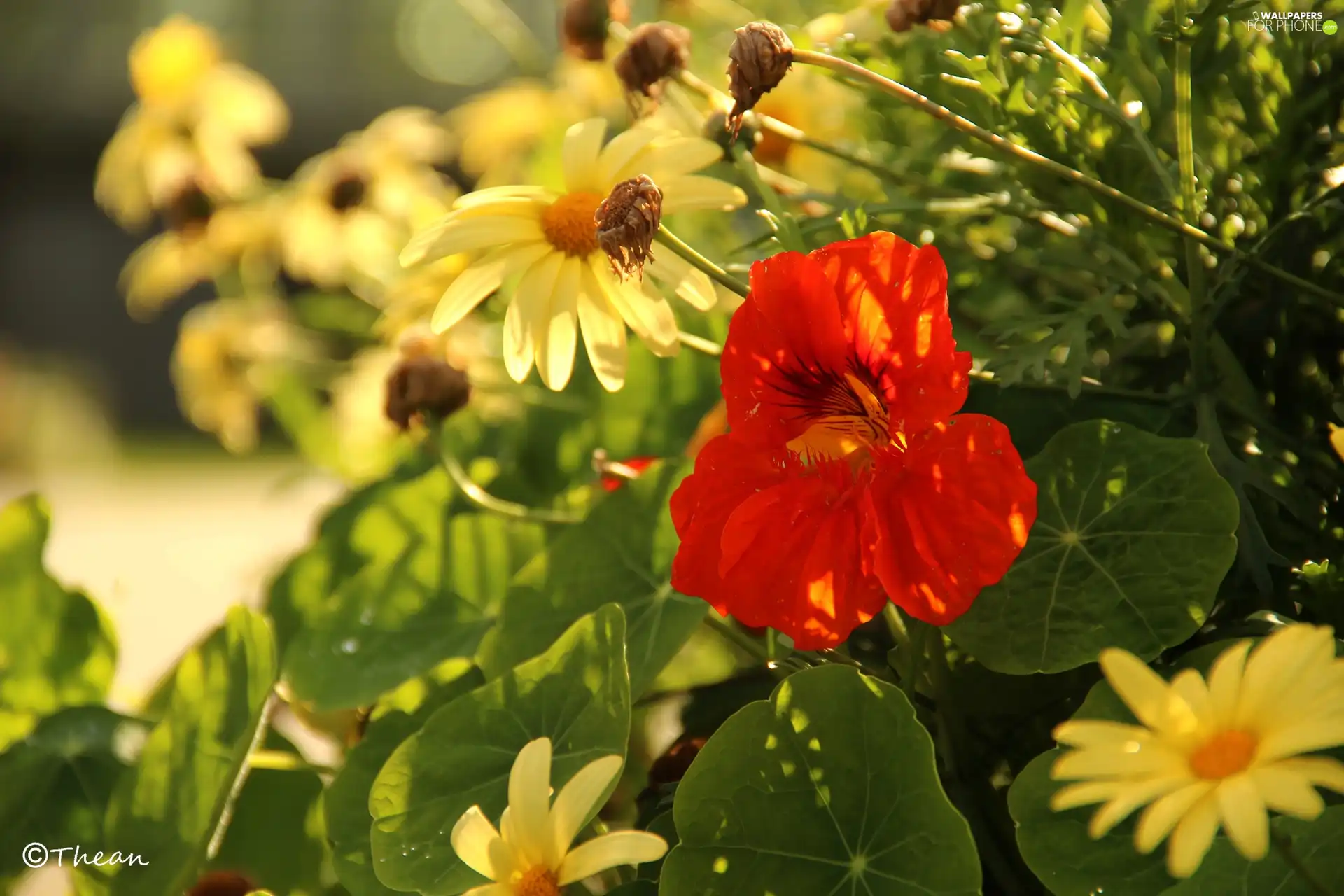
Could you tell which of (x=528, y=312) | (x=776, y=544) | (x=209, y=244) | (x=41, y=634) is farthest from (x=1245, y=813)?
(x=209, y=244)

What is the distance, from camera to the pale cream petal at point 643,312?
34 centimetres

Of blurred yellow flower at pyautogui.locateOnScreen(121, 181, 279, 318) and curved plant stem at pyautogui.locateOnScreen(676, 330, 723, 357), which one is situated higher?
curved plant stem at pyautogui.locateOnScreen(676, 330, 723, 357)

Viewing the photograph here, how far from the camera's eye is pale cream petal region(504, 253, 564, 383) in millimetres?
341

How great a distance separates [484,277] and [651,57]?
0.35 ft

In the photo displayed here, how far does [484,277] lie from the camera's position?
1.18 feet

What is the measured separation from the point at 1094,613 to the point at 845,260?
115 mm

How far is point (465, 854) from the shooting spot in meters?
0.28

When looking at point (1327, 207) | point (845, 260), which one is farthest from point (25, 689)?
point (1327, 207)

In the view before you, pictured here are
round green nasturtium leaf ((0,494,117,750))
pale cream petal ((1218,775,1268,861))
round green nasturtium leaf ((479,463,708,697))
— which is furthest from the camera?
round green nasturtium leaf ((0,494,117,750))

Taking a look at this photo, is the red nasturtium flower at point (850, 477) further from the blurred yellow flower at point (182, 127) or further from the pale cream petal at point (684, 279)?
the blurred yellow flower at point (182, 127)

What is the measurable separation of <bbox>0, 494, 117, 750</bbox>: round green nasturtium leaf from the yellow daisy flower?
27 cm

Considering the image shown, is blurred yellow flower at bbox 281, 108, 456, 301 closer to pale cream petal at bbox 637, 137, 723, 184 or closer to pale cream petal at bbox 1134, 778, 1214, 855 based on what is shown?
pale cream petal at bbox 637, 137, 723, 184

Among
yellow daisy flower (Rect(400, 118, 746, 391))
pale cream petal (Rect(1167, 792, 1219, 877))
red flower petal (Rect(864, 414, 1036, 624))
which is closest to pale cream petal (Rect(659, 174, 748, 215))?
yellow daisy flower (Rect(400, 118, 746, 391))

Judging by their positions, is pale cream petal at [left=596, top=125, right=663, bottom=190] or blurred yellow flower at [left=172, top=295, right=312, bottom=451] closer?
pale cream petal at [left=596, top=125, right=663, bottom=190]
